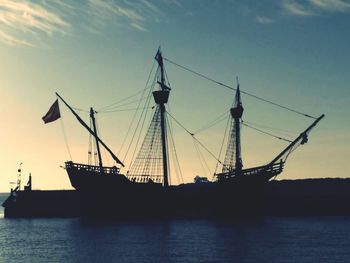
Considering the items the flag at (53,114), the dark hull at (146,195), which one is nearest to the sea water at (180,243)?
the dark hull at (146,195)

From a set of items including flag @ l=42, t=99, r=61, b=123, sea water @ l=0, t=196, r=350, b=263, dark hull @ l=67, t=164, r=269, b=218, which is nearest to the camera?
sea water @ l=0, t=196, r=350, b=263

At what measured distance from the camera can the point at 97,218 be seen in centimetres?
8462

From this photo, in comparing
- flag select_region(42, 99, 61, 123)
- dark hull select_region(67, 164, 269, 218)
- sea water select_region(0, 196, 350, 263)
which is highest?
flag select_region(42, 99, 61, 123)

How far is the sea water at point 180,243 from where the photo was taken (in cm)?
4694

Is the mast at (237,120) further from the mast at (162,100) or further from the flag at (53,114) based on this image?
the flag at (53,114)

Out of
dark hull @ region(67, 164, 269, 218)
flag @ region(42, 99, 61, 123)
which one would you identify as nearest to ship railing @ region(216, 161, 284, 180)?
dark hull @ region(67, 164, 269, 218)

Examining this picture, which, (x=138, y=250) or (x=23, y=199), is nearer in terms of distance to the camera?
(x=138, y=250)

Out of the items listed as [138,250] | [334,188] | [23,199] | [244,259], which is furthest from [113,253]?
[334,188]

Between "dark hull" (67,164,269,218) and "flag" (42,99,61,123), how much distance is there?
35.3 feet

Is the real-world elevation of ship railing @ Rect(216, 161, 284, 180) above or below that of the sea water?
above

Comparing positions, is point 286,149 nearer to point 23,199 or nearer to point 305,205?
point 305,205

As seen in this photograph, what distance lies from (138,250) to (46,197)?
67767 mm

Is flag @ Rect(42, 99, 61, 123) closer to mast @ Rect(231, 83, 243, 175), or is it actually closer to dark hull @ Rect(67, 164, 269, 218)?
dark hull @ Rect(67, 164, 269, 218)

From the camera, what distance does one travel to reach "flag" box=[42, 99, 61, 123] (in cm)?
7366
